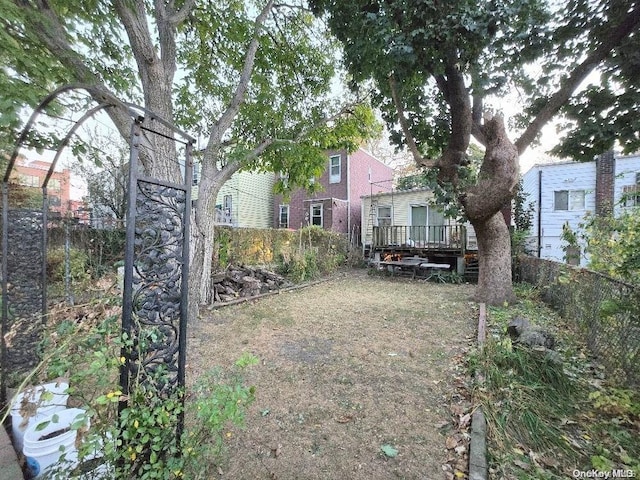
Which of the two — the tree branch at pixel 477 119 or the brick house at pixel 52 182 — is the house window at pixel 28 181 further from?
the tree branch at pixel 477 119

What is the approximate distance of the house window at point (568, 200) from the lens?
39.5 feet

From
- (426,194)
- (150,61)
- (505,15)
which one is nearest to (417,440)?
(505,15)

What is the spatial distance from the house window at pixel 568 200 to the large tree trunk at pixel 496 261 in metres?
8.45

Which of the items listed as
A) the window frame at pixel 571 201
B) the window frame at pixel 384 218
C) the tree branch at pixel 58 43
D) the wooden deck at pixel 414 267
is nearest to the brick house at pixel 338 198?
the window frame at pixel 384 218

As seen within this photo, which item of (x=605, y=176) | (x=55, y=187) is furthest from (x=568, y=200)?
(x=55, y=187)

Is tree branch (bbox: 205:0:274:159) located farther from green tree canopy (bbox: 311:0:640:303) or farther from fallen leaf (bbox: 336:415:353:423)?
fallen leaf (bbox: 336:415:353:423)

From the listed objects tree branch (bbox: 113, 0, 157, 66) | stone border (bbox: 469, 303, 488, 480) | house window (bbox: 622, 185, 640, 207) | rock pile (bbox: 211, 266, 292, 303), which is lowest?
stone border (bbox: 469, 303, 488, 480)

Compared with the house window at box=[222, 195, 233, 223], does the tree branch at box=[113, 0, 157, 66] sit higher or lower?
higher

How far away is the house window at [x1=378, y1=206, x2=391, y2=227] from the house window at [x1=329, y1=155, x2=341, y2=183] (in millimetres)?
3013

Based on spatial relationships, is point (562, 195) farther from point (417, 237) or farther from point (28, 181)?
point (28, 181)

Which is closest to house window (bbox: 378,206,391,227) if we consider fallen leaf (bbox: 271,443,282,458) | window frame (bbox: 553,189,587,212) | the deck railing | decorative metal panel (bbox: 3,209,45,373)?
the deck railing

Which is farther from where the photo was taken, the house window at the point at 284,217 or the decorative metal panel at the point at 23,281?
the house window at the point at 284,217

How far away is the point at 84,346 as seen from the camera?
5.13ft

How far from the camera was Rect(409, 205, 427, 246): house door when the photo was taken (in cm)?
1325
